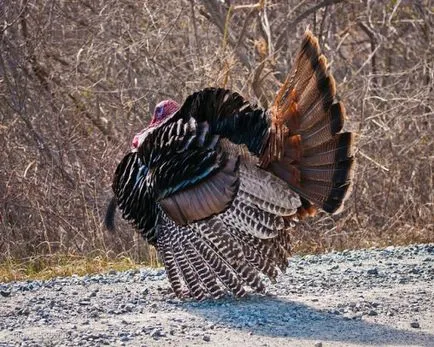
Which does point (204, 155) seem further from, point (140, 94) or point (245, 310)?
point (140, 94)

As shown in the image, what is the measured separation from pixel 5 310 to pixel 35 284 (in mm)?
789

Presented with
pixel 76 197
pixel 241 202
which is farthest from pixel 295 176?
pixel 76 197

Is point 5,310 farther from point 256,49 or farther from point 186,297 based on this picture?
point 256,49

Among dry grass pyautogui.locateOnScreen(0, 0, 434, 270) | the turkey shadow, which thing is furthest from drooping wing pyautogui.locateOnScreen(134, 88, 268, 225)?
dry grass pyautogui.locateOnScreen(0, 0, 434, 270)

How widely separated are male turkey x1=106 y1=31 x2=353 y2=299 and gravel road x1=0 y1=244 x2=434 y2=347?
0.76 feet

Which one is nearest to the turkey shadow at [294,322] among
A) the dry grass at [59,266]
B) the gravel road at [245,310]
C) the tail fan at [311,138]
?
the gravel road at [245,310]

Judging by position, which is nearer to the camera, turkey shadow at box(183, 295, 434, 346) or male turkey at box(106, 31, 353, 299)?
turkey shadow at box(183, 295, 434, 346)

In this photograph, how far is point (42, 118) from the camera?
1097 centimetres

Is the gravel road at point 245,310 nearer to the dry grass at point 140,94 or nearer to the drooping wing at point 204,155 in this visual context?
the drooping wing at point 204,155

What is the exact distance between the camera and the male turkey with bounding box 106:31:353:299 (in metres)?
6.10

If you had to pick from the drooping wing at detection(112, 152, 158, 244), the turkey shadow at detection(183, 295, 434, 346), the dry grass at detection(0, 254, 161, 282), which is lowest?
the dry grass at detection(0, 254, 161, 282)

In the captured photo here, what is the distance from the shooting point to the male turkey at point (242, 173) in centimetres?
610

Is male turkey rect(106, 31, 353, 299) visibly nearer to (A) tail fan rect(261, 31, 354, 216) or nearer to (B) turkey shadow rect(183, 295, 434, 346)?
(A) tail fan rect(261, 31, 354, 216)

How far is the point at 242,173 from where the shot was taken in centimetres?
619
